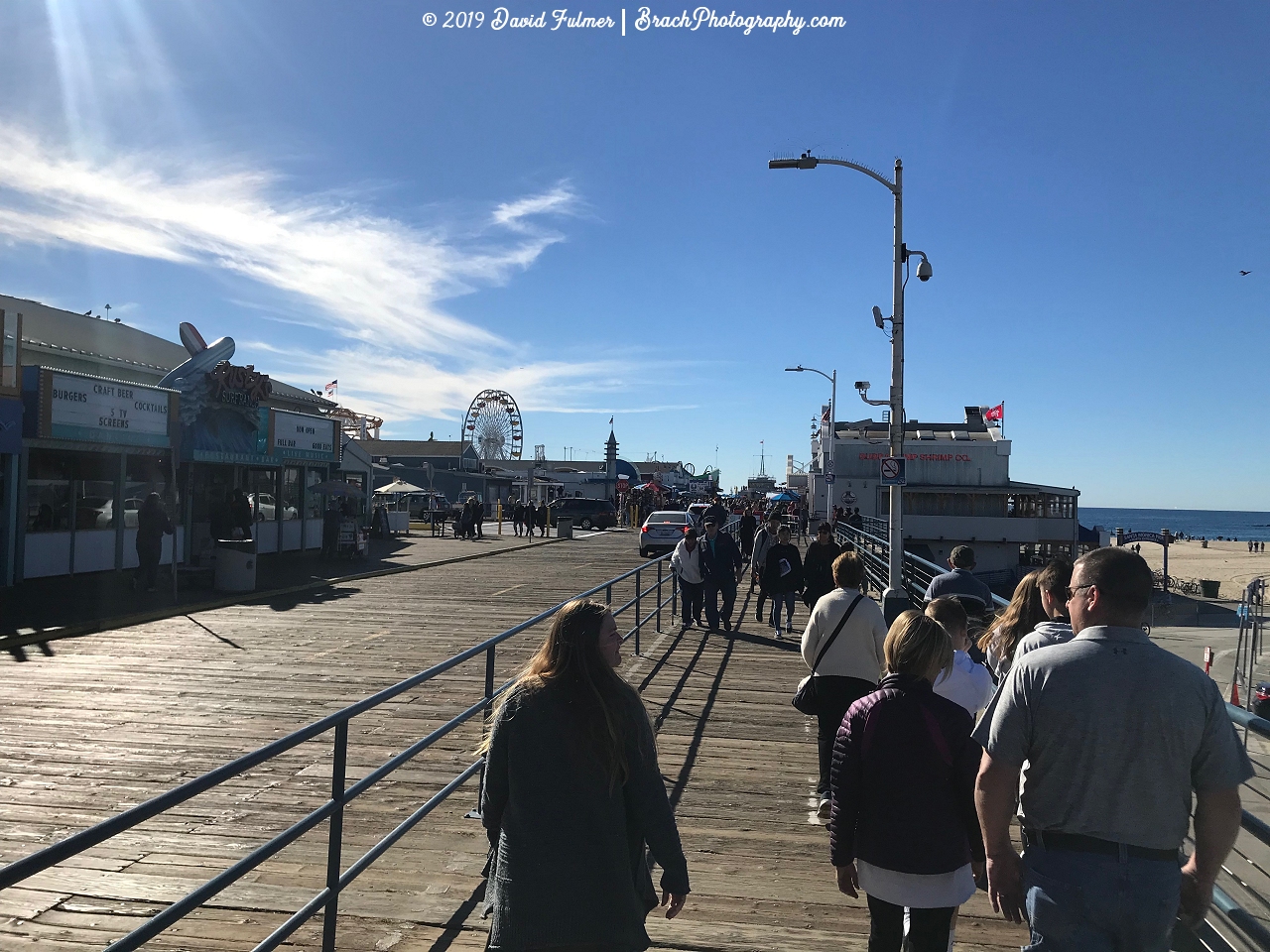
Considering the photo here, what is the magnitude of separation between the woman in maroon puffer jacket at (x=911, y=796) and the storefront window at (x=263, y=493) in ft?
82.4

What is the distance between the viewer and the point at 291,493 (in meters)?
28.6

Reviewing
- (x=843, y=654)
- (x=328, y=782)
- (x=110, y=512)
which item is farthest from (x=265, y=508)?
(x=843, y=654)

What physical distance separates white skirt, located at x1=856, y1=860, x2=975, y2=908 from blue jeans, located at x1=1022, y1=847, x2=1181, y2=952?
59cm

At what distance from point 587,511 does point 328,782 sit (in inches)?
1615

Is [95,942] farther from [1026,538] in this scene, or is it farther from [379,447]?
[379,447]

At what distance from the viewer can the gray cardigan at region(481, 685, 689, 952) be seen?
9.07 ft

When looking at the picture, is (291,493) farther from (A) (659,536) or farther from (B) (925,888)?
(B) (925,888)

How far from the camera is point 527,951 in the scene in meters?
2.77

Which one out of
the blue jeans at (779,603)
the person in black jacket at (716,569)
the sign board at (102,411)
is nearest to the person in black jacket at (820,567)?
the blue jeans at (779,603)

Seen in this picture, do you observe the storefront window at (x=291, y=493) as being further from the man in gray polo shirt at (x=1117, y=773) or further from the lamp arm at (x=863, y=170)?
the man in gray polo shirt at (x=1117, y=773)

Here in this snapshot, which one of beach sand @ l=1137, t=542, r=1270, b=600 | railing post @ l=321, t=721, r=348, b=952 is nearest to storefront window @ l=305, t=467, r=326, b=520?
railing post @ l=321, t=721, r=348, b=952

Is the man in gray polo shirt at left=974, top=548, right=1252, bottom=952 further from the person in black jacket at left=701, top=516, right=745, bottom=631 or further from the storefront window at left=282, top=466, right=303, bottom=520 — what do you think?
the storefront window at left=282, top=466, right=303, bottom=520

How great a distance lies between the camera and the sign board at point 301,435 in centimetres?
2619

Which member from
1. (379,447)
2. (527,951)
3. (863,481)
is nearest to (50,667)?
(527,951)
